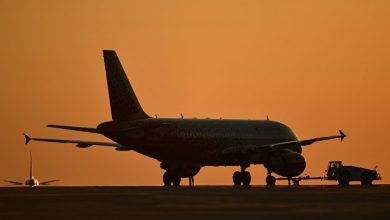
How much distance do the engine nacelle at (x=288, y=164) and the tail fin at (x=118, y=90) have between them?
10.4 metres

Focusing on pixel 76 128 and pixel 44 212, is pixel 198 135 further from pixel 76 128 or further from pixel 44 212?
pixel 44 212

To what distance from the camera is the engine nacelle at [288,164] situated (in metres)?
63.6

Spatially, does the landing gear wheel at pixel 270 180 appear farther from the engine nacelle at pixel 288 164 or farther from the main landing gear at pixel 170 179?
the main landing gear at pixel 170 179

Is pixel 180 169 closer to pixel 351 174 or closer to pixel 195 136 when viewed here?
pixel 195 136

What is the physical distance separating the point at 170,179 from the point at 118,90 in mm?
8233

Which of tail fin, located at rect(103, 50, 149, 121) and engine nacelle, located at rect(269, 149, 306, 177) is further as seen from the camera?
engine nacelle, located at rect(269, 149, 306, 177)

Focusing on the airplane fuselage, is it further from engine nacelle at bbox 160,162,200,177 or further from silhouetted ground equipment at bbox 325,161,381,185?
silhouetted ground equipment at bbox 325,161,381,185

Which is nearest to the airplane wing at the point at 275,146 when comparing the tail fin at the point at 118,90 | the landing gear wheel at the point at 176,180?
the landing gear wheel at the point at 176,180

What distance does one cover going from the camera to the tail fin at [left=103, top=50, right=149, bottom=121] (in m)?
62.0

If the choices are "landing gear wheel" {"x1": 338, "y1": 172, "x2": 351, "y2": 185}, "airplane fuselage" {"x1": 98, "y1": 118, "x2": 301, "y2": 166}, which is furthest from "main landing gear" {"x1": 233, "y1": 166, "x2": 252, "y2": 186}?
"landing gear wheel" {"x1": 338, "y1": 172, "x2": 351, "y2": 185}

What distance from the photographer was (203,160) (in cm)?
6744

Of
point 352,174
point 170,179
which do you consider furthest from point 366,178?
point 170,179

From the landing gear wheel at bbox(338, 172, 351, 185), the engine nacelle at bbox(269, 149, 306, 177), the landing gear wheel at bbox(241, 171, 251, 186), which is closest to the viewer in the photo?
the engine nacelle at bbox(269, 149, 306, 177)

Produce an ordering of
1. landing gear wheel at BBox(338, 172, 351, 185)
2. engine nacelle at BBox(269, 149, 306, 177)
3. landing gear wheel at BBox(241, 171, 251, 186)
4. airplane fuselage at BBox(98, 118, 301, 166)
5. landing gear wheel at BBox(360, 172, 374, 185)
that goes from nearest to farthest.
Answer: airplane fuselage at BBox(98, 118, 301, 166), engine nacelle at BBox(269, 149, 306, 177), landing gear wheel at BBox(241, 171, 251, 186), landing gear wheel at BBox(360, 172, 374, 185), landing gear wheel at BBox(338, 172, 351, 185)
